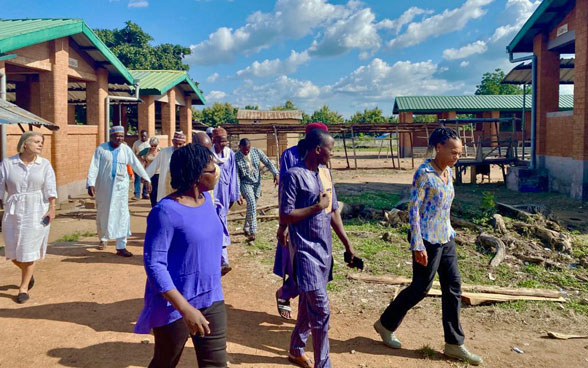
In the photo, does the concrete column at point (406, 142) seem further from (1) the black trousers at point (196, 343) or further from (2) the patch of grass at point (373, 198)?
(1) the black trousers at point (196, 343)

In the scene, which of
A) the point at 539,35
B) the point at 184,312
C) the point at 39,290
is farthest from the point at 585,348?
the point at 539,35

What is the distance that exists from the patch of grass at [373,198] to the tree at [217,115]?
36.2m

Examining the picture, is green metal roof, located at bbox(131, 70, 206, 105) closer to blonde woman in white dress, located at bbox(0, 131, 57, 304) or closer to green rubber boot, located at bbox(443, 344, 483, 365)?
blonde woman in white dress, located at bbox(0, 131, 57, 304)

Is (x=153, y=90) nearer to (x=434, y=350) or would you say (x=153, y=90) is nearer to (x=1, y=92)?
(x=1, y=92)

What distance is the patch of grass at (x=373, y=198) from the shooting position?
1211cm

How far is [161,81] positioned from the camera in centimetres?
1805

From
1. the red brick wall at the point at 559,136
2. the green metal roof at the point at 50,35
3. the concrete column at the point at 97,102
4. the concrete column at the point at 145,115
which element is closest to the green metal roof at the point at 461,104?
the red brick wall at the point at 559,136

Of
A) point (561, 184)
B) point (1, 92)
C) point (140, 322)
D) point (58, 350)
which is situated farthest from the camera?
point (561, 184)

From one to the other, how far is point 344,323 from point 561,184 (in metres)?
10.8

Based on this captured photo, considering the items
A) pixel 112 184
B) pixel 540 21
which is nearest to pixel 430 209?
pixel 112 184

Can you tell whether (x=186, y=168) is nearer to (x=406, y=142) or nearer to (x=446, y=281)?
(x=446, y=281)

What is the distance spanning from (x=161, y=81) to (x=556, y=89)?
43.8 feet

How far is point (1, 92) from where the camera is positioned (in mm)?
9484

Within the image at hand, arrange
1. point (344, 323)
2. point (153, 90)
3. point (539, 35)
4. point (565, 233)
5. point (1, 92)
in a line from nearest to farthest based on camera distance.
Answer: point (344, 323)
point (565, 233)
point (1, 92)
point (539, 35)
point (153, 90)
